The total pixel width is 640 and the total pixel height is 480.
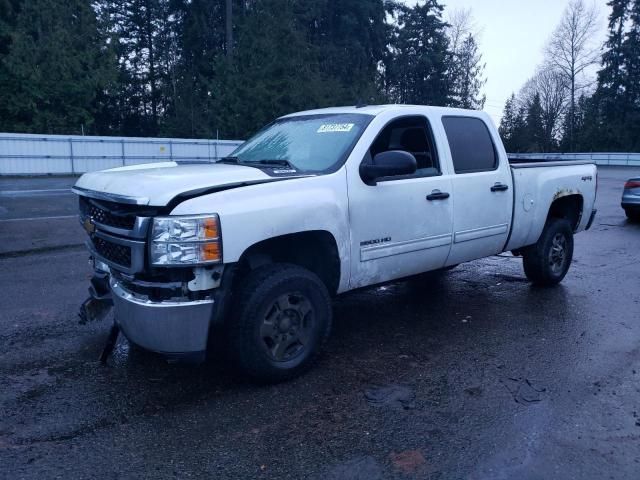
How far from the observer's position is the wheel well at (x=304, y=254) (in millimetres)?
3828

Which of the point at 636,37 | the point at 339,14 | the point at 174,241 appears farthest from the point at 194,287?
the point at 636,37

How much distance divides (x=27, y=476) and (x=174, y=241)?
1414 millimetres

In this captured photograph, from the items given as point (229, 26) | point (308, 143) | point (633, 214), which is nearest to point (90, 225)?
point (308, 143)

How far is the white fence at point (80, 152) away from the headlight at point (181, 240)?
21.4 m

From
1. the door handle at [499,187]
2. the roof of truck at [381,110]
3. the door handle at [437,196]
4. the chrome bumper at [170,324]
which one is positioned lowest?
the chrome bumper at [170,324]

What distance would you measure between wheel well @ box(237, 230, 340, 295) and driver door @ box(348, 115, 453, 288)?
0.56ft

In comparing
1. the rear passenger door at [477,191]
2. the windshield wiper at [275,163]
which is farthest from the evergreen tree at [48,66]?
the rear passenger door at [477,191]

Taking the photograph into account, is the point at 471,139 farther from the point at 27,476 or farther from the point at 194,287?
the point at 27,476

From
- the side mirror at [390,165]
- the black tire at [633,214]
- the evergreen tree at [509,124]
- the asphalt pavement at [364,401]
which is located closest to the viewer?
the asphalt pavement at [364,401]

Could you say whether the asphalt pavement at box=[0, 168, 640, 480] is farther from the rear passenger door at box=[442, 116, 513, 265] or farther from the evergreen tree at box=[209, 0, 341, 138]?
the evergreen tree at box=[209, 0, 341, 138]

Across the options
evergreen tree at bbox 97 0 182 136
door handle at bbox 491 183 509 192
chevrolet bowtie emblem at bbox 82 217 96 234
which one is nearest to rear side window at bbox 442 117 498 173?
door handle at bbox 491 183 509 192

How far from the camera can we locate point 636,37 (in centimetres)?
5756

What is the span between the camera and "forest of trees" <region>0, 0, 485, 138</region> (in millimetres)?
34250

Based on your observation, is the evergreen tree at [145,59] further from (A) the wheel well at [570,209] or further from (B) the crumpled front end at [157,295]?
(B) the crumpled front end at [157,295]
